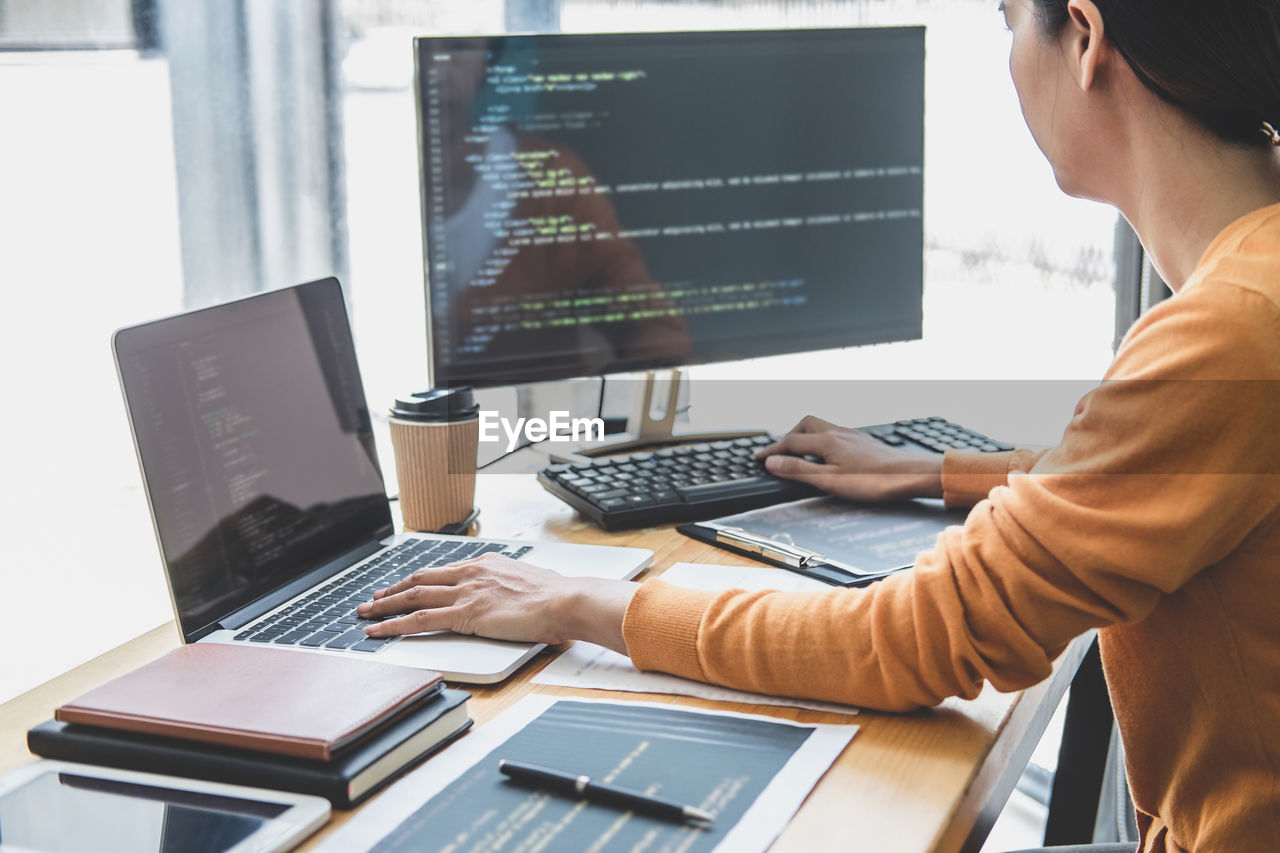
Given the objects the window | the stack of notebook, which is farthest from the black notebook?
the window

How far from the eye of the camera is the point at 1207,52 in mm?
831

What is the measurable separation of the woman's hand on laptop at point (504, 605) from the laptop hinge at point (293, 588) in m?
0.08

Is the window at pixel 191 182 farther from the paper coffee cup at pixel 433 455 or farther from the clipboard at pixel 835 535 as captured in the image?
the clipboard at pixel 835 535

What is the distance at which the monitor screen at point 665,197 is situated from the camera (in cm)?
138

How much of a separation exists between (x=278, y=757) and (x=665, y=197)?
3.06ft

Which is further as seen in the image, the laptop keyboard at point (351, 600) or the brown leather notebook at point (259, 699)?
the laptop keyboard at point (351, 600)

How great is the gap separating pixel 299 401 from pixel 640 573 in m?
0.35

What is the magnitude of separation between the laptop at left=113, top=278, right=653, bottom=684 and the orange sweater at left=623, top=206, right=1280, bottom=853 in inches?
9.1

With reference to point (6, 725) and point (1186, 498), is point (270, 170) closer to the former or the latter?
point (6, 725)

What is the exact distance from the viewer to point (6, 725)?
0.88 metres

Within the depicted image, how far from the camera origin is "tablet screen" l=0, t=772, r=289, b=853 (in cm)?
69

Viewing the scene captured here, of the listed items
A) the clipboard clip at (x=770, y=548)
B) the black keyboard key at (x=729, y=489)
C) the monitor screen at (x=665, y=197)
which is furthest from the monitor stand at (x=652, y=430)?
the clipboard clip at (x=770, y=548)

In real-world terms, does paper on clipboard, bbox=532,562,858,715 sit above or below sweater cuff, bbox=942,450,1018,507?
below

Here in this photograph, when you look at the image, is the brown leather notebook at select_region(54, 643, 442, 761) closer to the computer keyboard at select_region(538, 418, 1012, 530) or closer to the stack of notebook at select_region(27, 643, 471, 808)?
the stack of notebook at select_region(27, 643, 471, 808)
